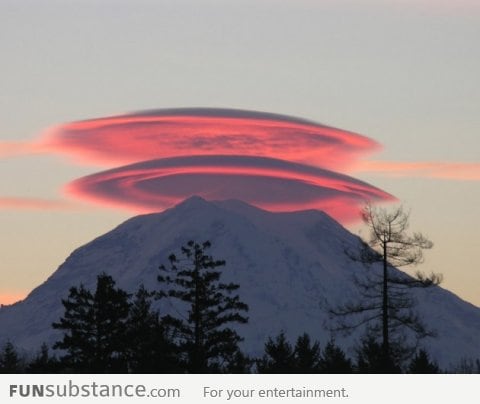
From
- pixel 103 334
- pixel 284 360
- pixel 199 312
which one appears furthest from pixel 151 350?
pixel 284 360

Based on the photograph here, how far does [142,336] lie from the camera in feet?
269

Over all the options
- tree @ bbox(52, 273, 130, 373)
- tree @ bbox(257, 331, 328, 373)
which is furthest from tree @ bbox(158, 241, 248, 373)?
tree @ bbox(257, 331, 328, 373)

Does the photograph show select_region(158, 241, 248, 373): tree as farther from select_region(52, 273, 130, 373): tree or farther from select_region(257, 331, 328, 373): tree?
select_region(257, 331, 328, 373): tree

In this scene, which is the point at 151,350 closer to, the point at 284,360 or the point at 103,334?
the point at 103,334

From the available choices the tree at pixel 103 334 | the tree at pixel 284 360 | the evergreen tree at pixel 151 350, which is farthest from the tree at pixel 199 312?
the tree at pixel 284 360

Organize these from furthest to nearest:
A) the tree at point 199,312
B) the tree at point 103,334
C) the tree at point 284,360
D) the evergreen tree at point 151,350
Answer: the tree at point 284,360 → the tree at point 103,334 → the evergreen tree at point 151,350 → the tree at point 199,312

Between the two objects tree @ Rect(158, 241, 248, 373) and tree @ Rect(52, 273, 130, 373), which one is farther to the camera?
tree @ Rect(52, 273, 130, 373)

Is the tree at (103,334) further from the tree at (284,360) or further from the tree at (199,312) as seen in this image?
the tree at (284,360)
